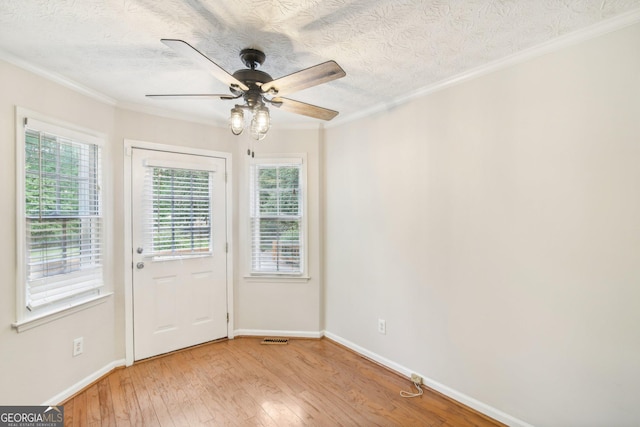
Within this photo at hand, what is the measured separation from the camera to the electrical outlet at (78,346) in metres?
2.32

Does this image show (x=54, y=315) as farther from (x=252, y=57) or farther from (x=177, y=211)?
(x=252, y=57)

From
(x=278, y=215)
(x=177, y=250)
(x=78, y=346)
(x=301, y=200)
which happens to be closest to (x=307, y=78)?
(x=301, y=200)

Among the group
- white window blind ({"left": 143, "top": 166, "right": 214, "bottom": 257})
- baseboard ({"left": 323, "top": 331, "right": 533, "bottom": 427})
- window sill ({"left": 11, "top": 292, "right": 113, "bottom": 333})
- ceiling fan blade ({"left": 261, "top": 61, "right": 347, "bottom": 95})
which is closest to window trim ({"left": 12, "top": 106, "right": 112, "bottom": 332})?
window sill ({"left": 11, "top": 292, "right": 113, "bottom": 333})

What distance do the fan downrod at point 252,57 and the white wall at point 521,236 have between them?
1.37 m

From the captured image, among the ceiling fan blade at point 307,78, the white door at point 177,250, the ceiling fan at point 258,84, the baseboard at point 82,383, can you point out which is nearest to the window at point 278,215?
the white door at point 177,250

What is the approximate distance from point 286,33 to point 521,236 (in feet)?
6.44

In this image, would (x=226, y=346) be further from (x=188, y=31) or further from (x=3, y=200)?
(x=188, y=31)

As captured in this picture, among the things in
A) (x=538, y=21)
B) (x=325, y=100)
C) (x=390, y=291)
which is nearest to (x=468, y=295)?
(x=390, y=291)

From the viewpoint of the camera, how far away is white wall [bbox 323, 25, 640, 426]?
1567 mm

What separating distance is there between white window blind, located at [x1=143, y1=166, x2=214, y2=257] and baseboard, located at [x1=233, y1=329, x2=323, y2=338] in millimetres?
1035

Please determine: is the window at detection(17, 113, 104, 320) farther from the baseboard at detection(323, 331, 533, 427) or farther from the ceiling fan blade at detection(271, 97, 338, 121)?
the baseboard at detection(323, 331, 533, 427)

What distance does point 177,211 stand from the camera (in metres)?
2.97

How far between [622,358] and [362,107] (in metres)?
2.57

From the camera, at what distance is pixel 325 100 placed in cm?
267
